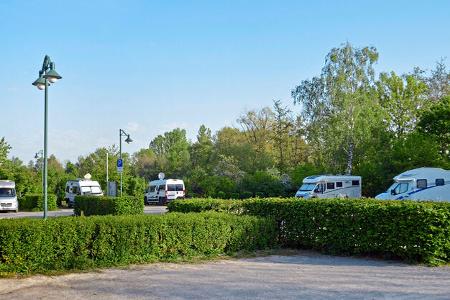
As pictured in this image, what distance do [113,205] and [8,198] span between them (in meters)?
14.0

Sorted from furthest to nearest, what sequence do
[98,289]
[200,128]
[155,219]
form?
[200,128] → [155,219] → [98,289]

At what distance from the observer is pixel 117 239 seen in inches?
402

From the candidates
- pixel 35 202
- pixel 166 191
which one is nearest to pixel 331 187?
pixel 166 191

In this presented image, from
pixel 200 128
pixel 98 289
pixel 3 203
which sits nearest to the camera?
pixel 98 289

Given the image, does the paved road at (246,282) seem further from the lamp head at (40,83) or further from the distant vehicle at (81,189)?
the distant vehicle at (81,189)

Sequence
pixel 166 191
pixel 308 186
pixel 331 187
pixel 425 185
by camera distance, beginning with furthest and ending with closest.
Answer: pixel 166 191 → pixel 308 186 → pixel 331 187 → pixel 425 185

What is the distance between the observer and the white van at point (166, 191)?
4035 cm

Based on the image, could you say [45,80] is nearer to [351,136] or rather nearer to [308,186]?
[308,186]

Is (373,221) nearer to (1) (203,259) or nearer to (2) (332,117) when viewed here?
(1) (203,259)

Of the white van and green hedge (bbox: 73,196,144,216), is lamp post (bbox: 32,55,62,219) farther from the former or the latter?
the white van

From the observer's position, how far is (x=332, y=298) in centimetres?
752

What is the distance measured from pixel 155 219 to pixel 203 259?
141 cm

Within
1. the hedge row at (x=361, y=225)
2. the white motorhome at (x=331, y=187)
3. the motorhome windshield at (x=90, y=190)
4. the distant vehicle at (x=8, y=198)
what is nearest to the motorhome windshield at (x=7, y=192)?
the distant vehicle at (x=8, y=198)

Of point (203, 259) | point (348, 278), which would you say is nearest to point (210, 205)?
point (203, 259)
